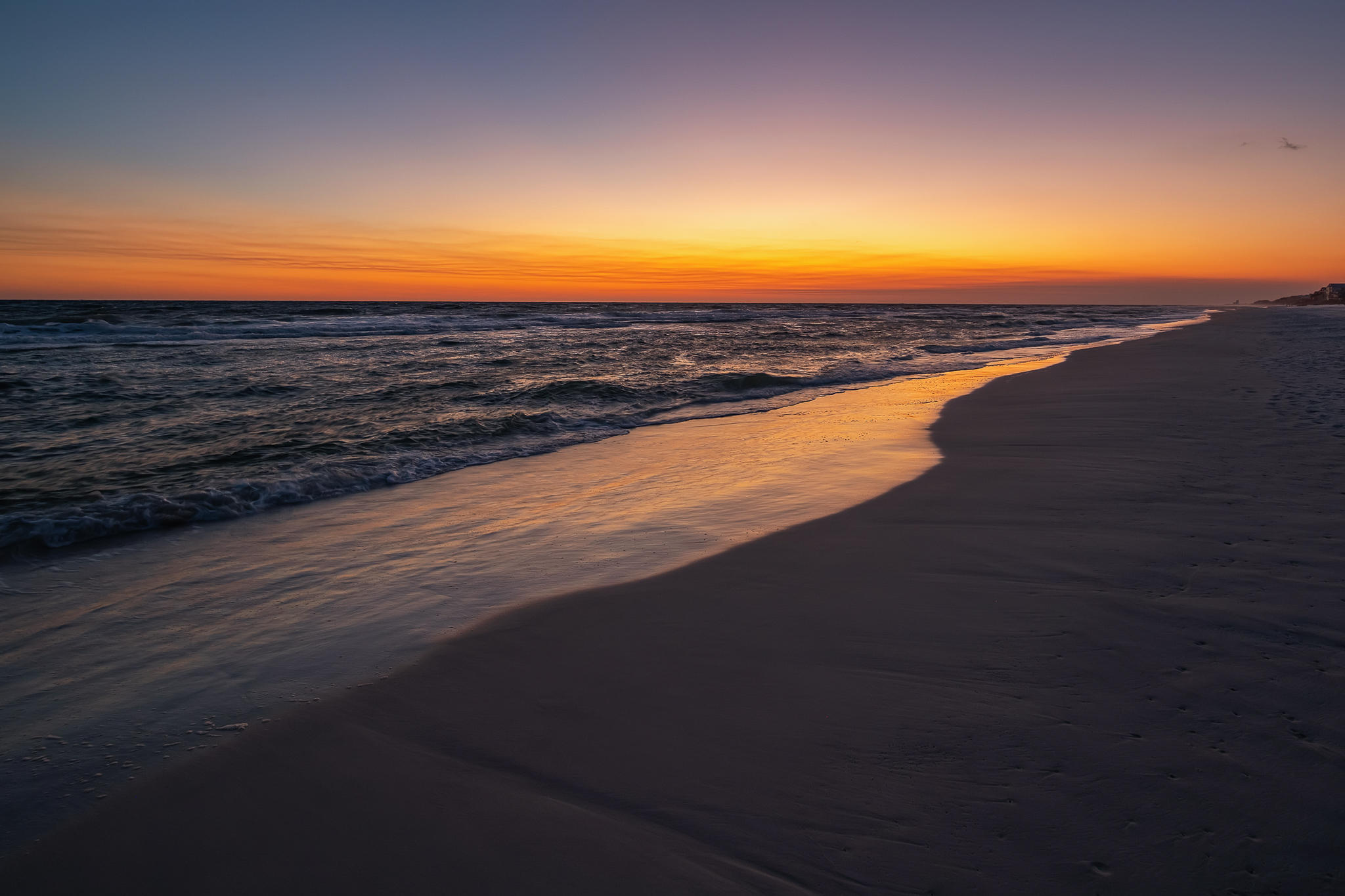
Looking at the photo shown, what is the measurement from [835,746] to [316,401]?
457 inches

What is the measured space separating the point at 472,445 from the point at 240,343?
21.1m

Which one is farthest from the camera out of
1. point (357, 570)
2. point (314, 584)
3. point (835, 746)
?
point (357, 570)

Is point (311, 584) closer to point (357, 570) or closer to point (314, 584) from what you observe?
point (314, 584)

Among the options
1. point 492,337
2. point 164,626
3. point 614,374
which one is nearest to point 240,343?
point 492,337

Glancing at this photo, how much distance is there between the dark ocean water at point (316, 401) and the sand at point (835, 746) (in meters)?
4.13

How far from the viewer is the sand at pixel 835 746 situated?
184cm

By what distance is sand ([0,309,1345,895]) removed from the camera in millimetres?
1837

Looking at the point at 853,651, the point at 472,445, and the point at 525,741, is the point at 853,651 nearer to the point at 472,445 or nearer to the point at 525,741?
the point at 525,741

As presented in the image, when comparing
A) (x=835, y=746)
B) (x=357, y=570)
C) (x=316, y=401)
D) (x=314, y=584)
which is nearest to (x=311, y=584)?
(x=314, y=584)

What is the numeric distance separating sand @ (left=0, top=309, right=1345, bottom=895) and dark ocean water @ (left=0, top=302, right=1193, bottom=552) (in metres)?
4.13

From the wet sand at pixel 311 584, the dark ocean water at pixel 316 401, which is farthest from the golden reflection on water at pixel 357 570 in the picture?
the dark ocean water at pixel 316 401

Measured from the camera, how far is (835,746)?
2.30 metres

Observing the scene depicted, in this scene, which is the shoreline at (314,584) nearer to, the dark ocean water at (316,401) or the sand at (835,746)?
the sand at (835,746)

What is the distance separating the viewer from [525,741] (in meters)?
2.39
